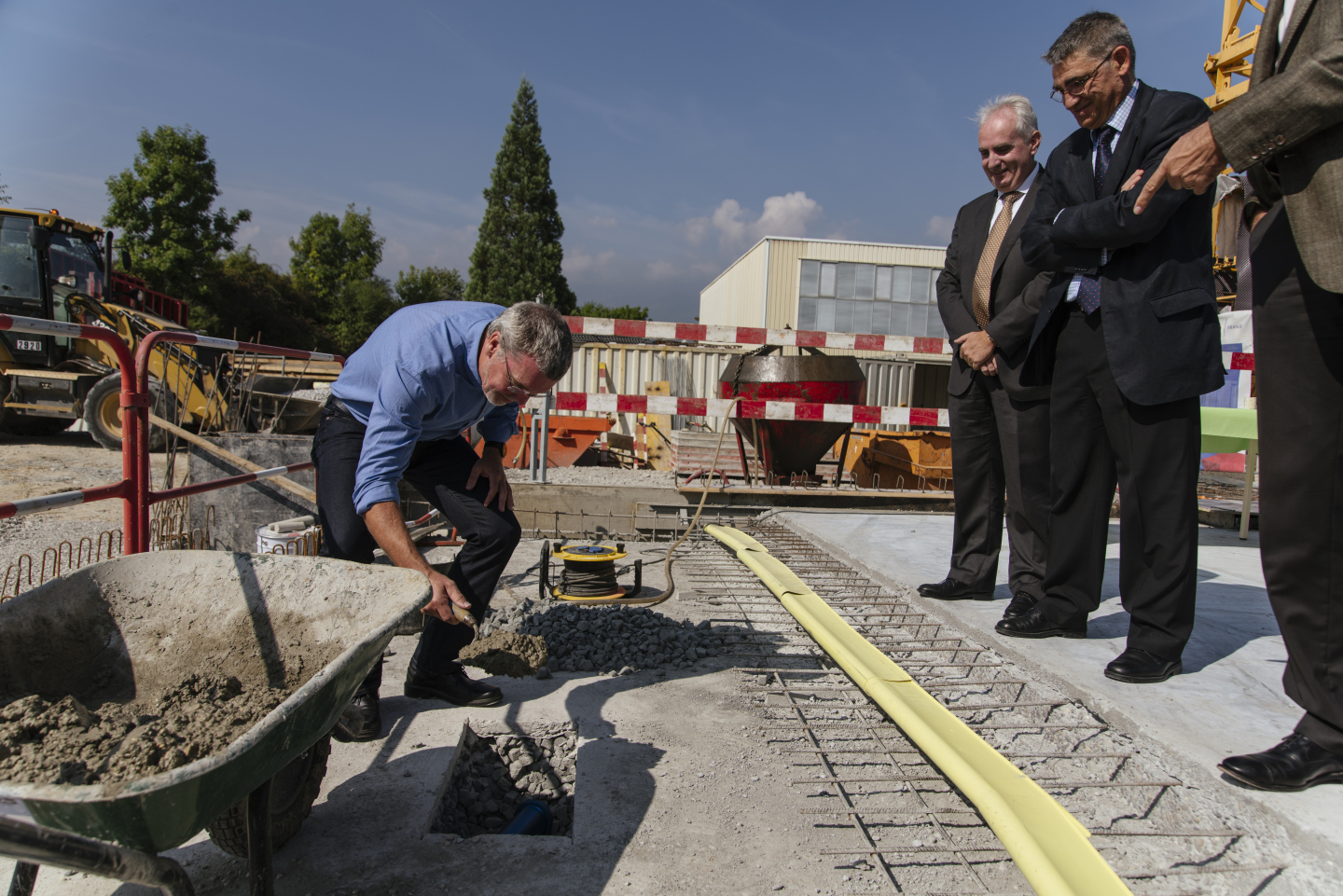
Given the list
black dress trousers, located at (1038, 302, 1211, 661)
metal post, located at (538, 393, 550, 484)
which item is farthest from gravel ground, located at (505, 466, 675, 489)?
black dress trousers, located at (1038, 302, 1211, 661)

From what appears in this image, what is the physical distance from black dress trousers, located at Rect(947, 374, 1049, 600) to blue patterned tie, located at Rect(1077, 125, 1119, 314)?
0.47m

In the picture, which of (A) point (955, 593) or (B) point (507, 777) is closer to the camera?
(B) point (507, 777)

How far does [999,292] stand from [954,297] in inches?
13.0

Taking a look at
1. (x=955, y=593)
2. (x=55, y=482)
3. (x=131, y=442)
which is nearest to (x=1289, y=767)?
(x=955, y=593)

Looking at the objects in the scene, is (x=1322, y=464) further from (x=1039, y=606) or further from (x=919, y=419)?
(x=919, y=419)

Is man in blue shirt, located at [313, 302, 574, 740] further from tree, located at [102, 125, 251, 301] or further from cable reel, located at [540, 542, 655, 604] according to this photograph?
tree, located at [102, 125, 251, 301]

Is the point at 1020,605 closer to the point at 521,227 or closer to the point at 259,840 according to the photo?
the point at 259,840

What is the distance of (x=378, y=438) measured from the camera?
2.09m

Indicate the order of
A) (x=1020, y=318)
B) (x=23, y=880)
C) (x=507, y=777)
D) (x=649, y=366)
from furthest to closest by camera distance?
(x=649, y=366) < (x=1020, y=318) < (x=507, y=777) < (x=23, y=880)

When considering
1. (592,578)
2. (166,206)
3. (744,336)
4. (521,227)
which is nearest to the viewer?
(592,578)

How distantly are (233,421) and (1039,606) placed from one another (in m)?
6.78

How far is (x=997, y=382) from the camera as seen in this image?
3.06 m

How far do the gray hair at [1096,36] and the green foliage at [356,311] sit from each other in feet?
112

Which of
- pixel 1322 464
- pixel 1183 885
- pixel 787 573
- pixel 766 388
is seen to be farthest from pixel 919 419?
pixel 1183 885
